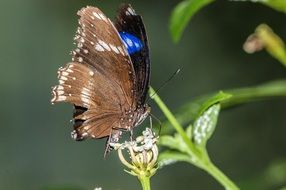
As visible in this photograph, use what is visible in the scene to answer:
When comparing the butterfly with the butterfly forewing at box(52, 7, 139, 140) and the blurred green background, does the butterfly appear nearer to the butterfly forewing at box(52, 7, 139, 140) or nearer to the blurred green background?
the butterfly forewing at box(52, 7, 139, 140)

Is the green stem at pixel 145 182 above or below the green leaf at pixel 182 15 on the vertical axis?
below

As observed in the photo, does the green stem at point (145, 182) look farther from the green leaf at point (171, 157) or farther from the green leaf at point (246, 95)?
the green leaf at point (246, 95)

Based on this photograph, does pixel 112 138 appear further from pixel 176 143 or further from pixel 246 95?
pixel 246 95

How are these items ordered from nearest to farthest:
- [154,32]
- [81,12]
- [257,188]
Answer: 1. [81,12]
2. [257,188]
3. [154,32]

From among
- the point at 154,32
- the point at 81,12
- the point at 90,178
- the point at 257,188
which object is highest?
the point at 154,32

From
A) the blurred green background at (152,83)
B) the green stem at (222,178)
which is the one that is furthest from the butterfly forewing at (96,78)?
the blurred green background at (152,83)

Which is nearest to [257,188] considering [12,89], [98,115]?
[98,115]

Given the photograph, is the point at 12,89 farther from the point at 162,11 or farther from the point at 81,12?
the point at 81,12
